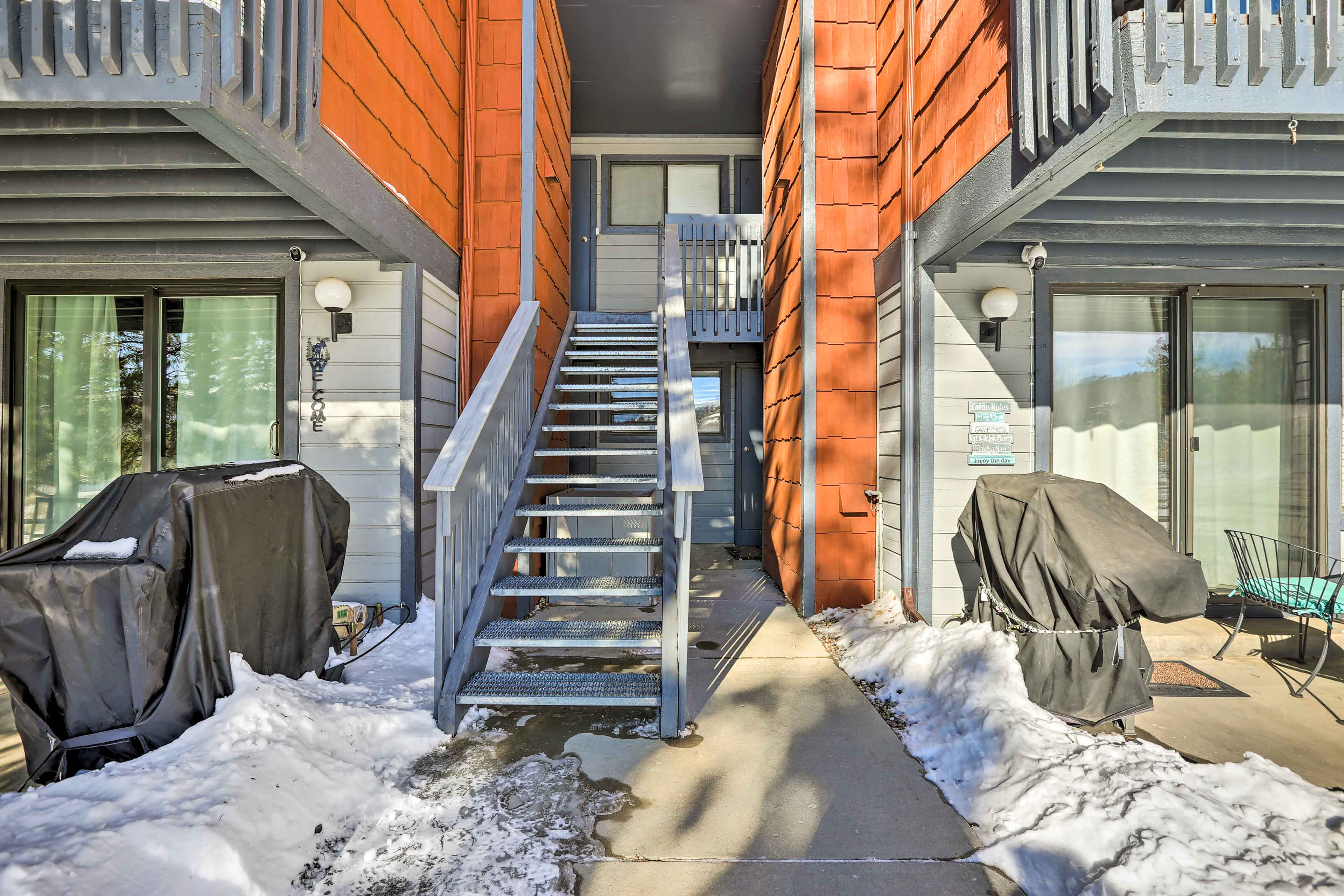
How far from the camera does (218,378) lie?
372 centimetres

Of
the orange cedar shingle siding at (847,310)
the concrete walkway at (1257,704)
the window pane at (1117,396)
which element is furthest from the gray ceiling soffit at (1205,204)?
the concrete walkway at (1257,704)

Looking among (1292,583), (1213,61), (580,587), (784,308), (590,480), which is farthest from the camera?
(784,308)

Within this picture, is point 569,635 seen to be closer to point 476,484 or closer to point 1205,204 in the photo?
point 476,484

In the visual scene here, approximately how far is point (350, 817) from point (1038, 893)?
1965mm

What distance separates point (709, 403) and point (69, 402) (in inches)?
210

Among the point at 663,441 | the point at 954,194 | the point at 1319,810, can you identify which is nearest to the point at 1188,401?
the point at 954,194

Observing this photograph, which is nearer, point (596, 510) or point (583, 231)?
point (596, 510)

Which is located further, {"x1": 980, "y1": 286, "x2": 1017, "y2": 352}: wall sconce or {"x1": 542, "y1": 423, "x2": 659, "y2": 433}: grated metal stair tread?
{"x1": 542, "y1": 423, "x2": 659, "y2": 433}: grated metal stair tread

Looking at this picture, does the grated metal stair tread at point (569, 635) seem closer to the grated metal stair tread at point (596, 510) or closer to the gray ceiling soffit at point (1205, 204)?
the grated metal stair tread at point (596, 510)

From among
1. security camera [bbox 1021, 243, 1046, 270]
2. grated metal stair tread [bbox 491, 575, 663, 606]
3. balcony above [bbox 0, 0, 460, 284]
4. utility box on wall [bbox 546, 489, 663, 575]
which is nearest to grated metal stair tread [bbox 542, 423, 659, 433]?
utility box on wall [bbox 546, 489, 663, 575]

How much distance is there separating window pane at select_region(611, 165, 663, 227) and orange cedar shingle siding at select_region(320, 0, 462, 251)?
2.82 m

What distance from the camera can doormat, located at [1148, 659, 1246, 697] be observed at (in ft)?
9.57

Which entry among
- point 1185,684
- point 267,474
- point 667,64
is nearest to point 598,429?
point 267,474

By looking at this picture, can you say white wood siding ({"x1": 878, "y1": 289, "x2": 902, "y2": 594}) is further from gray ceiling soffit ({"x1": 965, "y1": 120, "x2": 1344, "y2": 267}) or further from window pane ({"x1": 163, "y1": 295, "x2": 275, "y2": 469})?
window pane ({"x1": 163, "y1": 295, "x2": 275, "y2": 469})
